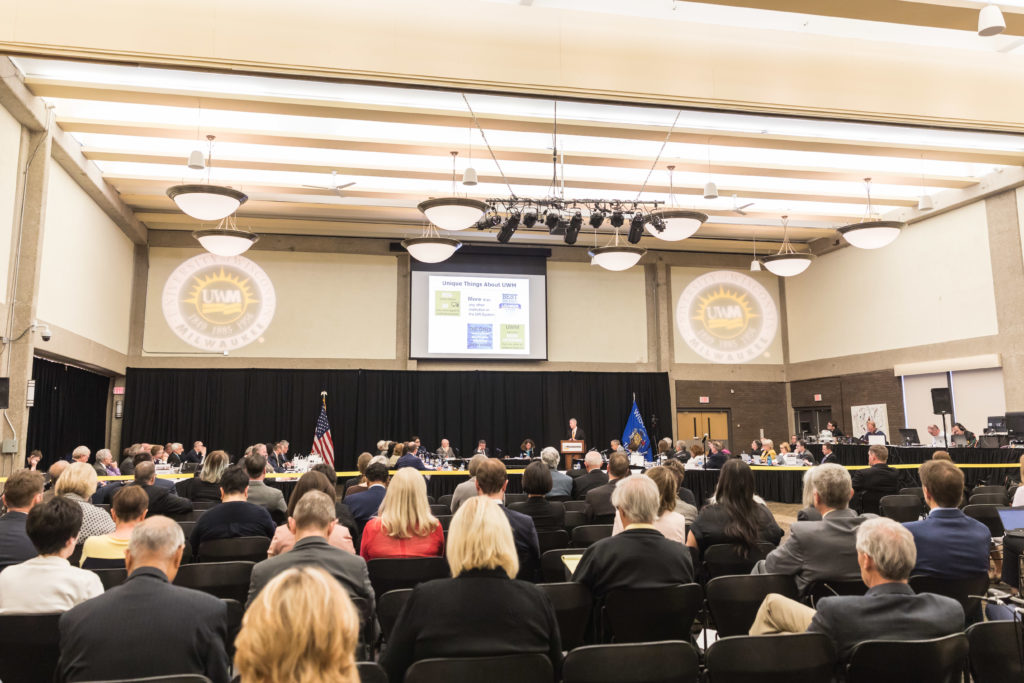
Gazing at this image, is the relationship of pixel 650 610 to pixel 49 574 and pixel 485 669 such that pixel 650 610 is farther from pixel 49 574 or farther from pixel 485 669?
pixel 49 574

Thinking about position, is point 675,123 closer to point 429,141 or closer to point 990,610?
point 429,141

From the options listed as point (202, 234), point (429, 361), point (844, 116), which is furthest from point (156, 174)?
point (844, 116)

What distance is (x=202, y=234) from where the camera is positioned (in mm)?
10852

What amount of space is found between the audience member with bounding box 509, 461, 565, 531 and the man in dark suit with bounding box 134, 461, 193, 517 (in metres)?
2.49

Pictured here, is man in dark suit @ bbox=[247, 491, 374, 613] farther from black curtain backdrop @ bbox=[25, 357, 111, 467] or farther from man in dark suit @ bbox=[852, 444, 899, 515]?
black curtain backdrop @ bbox=[25, 357, 111, 467]

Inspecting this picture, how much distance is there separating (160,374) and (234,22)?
34.1 feet

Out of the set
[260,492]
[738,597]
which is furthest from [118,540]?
[738,597]

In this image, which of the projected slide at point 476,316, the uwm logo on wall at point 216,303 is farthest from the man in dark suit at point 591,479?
the uwm logo on wall at point 216,303

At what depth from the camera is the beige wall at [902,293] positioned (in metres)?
12.8

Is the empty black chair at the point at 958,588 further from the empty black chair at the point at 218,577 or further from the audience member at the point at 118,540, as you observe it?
the audience member at the point at 118,540

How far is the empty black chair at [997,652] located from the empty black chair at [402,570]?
2.32 m

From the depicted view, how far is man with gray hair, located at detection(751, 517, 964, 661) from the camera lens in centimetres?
225

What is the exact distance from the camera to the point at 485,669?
6.85ft

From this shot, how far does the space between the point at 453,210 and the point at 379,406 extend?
7534 millimetres
